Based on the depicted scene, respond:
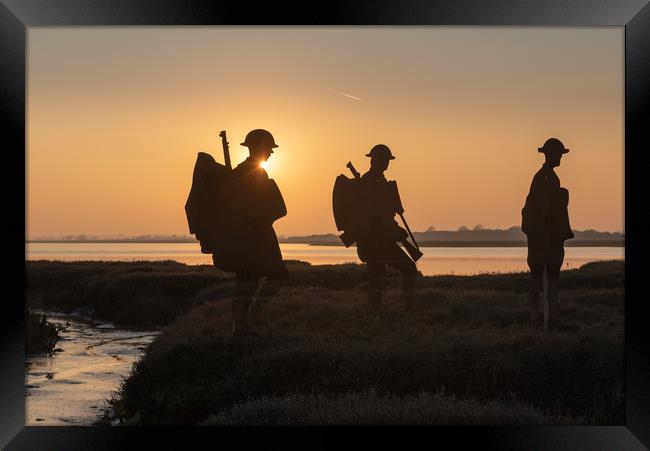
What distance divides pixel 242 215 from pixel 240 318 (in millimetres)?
1210

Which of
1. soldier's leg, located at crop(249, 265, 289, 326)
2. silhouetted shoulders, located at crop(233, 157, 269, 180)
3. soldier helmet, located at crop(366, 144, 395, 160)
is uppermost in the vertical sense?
soldier helmet, located at crop(366, 144, 395, 160)

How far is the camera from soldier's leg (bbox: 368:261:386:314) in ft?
31.0

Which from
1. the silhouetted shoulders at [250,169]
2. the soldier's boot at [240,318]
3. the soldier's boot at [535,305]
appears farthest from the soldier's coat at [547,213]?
the soldier's boot at [240,318]

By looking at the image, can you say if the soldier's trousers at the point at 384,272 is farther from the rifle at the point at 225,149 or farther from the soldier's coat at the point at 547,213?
the rifle at the point at 225,149

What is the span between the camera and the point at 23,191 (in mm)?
7242

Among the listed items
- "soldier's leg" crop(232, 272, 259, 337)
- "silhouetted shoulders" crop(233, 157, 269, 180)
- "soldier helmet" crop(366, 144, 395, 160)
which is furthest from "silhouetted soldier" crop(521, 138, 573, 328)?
"soldier's leg" crop(232, 272, 259, 337)

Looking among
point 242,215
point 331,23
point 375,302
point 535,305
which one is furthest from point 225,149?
point 535,305

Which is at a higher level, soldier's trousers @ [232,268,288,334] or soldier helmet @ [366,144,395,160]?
soldier helmet @ [366,144,395,160]

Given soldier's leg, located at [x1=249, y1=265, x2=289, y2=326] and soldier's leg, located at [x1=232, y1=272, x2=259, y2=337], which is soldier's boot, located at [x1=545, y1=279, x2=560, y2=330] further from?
soldier's leg, located at [x1=232, y1=272, x2=259, y2=337]

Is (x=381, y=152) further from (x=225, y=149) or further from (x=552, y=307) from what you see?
(x=552, y=307)

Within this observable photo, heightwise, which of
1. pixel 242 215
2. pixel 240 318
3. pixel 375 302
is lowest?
pixel 240 318

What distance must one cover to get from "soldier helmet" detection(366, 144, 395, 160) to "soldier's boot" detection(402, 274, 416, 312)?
1.54 metres

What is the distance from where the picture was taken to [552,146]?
365 inches

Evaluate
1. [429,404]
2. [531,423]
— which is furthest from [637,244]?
[429,404]
